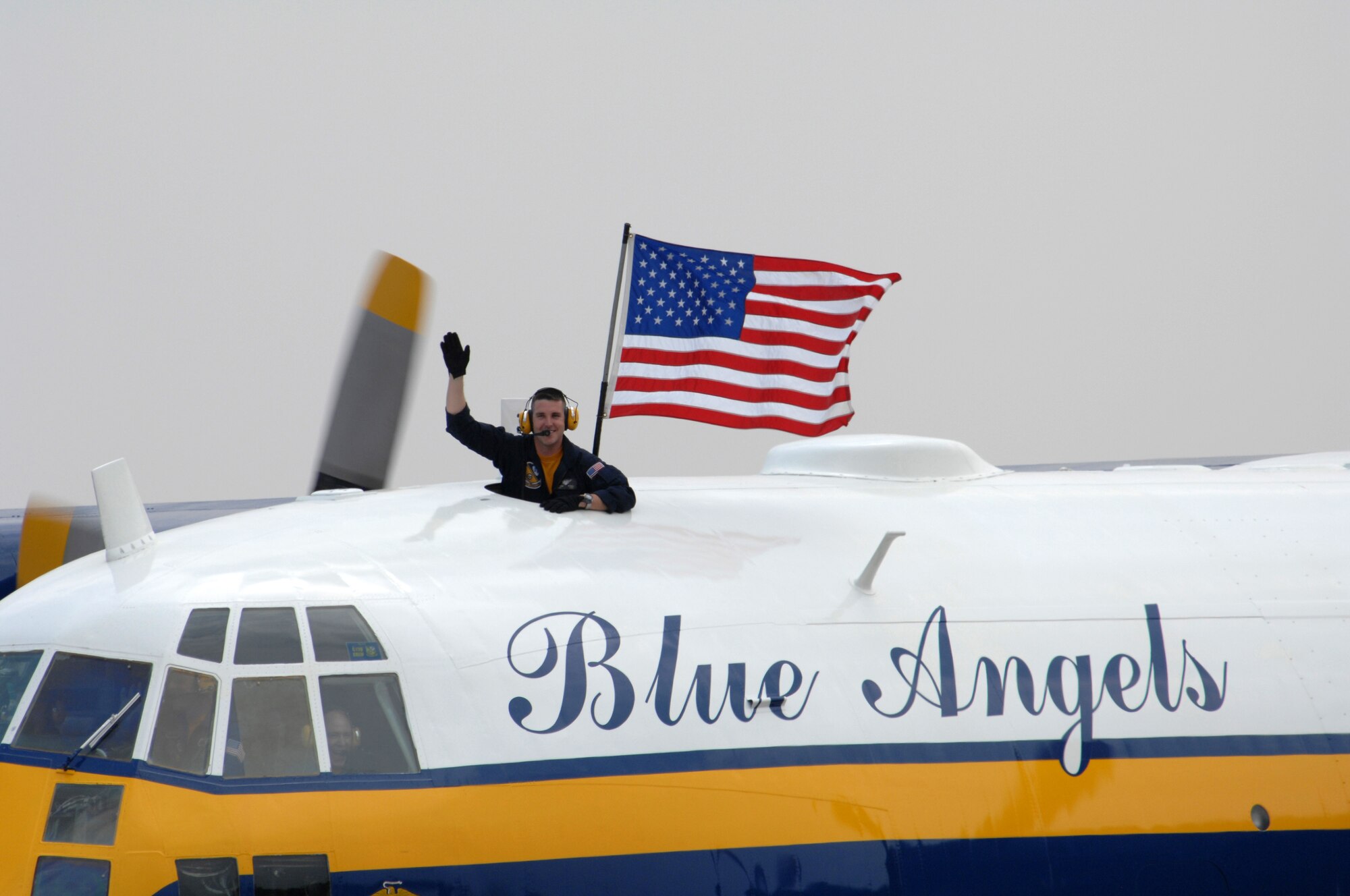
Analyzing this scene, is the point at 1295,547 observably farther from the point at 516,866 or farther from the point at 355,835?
the point at 355,835

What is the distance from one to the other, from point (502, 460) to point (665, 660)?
1795mm

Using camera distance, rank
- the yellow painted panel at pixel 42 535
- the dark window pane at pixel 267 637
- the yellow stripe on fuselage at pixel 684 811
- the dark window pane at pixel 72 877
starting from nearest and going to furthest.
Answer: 1. the dark window pane at pixel 72 877
2. the yellow stripe on fuselage at pixel 684 811
3. the dark window pane at pixel 267 637
4. the yellow painted panel at pixel 42 535

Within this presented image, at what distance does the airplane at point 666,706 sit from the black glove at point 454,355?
2.47 feet

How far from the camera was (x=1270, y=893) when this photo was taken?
529 cm

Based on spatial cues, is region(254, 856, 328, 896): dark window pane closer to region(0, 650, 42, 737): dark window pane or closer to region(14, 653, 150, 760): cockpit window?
region(14, 653, 150, 760): cockpit window

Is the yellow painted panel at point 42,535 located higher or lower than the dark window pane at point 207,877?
higher

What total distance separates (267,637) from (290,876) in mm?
1057

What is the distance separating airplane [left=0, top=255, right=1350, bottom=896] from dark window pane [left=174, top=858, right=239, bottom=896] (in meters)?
0.01

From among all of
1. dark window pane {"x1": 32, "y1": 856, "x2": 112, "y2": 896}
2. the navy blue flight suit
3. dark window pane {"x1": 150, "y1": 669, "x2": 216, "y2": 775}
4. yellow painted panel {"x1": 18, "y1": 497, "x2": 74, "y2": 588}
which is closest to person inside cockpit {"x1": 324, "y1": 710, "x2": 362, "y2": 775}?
dark window pane {"x1": 150, "y1": 669, "x2": 216, "y2": 775}

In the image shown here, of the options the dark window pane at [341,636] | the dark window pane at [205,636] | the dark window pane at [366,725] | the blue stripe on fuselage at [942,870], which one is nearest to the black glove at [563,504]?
the dark window pane at [341,636]

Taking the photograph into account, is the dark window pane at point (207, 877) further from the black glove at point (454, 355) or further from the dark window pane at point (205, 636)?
the black glove at point (454, 355)

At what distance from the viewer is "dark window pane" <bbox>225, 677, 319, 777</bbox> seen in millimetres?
4668

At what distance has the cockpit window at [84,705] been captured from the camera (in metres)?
4.65

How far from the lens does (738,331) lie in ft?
26.9
